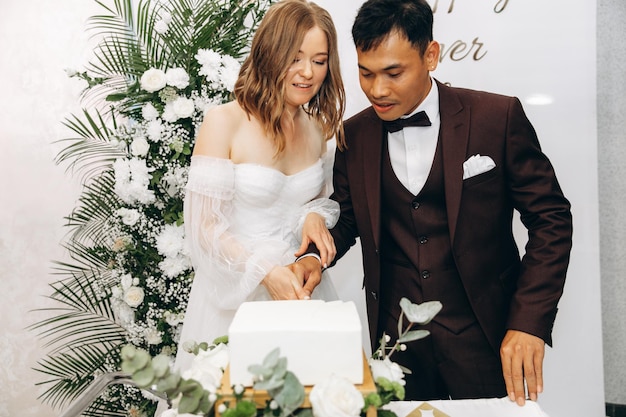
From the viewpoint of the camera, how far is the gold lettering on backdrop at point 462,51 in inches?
119

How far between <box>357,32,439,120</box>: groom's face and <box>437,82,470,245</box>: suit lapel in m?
0.11

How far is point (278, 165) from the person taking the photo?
225cm

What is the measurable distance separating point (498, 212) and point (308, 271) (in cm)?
66

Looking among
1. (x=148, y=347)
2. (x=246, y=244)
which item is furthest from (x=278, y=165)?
(x=148, y=347)

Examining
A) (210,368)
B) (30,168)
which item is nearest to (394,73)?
(210,368)

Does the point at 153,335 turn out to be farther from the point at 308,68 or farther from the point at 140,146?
the point at 308,68

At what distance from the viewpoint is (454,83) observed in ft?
10.1

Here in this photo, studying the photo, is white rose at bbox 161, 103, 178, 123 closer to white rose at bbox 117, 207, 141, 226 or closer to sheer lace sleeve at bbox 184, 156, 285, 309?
white rose at bbox 117, 207, 141, 226

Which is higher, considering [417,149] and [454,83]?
[454,83]

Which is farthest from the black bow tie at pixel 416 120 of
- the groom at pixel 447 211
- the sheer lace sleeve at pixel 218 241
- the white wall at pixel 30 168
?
the white wall at pixel 30 168

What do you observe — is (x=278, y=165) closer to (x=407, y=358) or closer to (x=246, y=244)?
(x=246, y=244)

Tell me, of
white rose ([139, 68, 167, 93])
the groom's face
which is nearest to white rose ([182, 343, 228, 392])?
the groom's face

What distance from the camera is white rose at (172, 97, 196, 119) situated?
8.72ft

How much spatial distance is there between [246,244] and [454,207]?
809 millimetres
